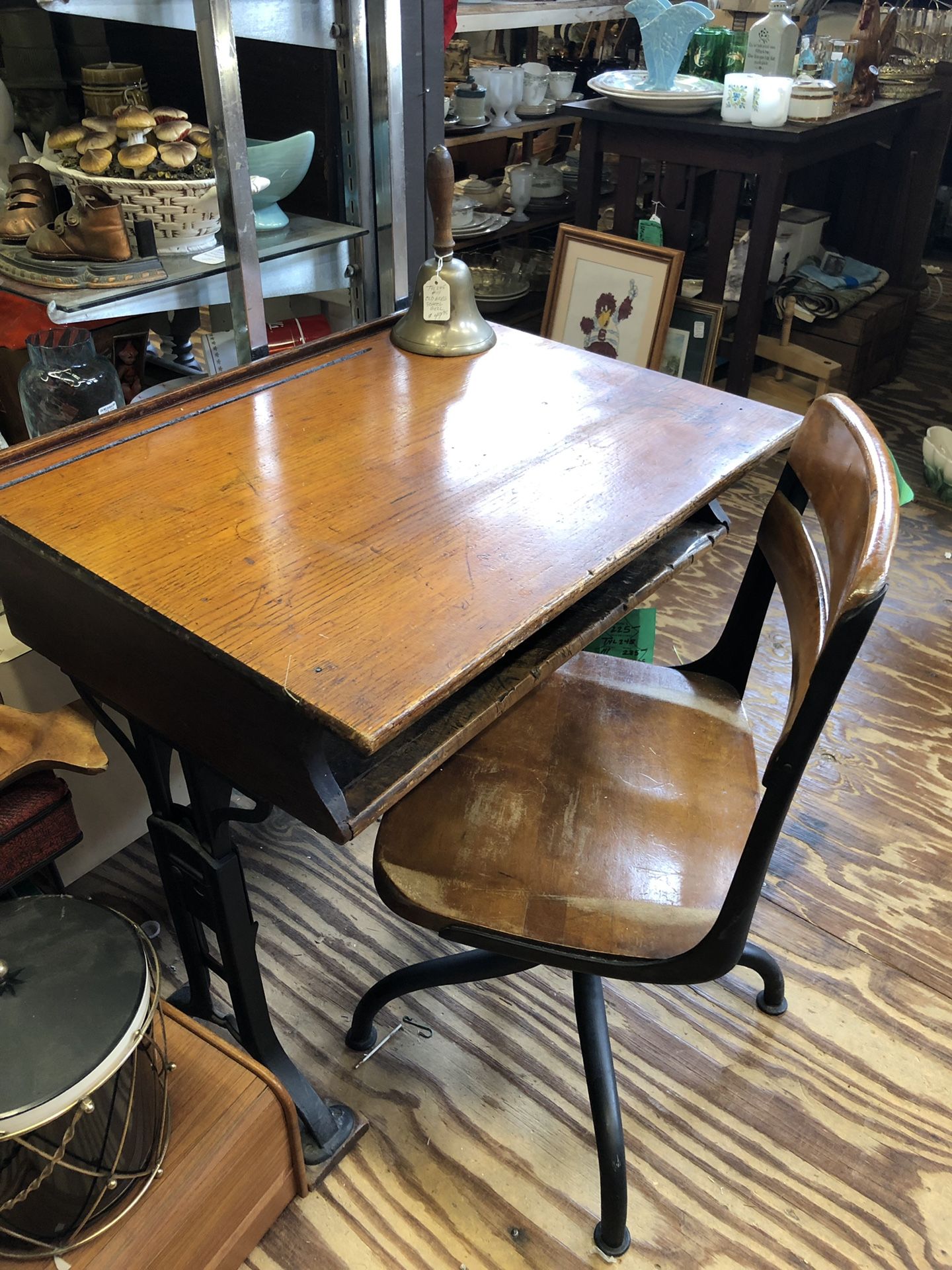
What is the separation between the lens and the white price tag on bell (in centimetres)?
130

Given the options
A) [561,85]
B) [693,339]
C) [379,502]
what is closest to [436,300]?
[379,502]

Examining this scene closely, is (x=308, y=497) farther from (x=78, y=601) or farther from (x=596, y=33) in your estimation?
(x=596, y=33)

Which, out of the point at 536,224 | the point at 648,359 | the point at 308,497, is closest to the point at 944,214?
the point at 536,224

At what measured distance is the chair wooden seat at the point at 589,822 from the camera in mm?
1020

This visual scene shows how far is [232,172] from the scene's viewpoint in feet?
4.27

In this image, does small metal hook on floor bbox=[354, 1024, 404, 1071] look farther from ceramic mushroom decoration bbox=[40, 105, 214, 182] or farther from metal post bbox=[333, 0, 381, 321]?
ceramic mushroom decoration bbox=[40, 105, 214, 182]

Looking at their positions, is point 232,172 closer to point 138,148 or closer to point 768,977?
point 138,148

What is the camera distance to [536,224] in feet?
11.6

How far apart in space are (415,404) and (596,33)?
11.3 ft

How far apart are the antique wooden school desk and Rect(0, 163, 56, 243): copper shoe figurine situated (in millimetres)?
446

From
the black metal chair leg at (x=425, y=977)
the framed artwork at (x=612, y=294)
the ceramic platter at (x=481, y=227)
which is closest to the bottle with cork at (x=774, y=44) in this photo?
the framed artwork at (x=612, y=294)

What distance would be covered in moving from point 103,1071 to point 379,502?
589 mm

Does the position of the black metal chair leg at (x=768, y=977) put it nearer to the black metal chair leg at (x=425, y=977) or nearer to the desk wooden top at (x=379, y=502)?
the black metal chair leg at (x=425, y=977)

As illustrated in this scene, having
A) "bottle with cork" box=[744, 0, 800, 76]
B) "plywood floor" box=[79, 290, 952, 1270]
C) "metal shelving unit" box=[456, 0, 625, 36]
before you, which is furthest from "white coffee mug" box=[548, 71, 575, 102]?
"plywood floor" box=[79, 290, 952, 1270]
